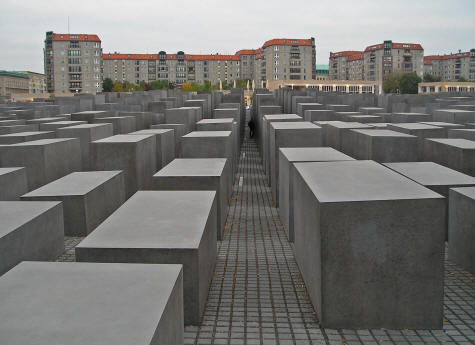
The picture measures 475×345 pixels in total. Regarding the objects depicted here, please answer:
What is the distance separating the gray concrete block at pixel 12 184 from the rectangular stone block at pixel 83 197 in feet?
1.93

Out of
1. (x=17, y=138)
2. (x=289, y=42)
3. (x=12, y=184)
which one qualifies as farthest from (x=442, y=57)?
(x=12, y=184)

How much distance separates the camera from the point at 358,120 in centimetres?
1961

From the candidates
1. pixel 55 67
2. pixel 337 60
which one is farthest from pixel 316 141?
pixel 337 60

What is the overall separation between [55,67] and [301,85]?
55978 millimetres

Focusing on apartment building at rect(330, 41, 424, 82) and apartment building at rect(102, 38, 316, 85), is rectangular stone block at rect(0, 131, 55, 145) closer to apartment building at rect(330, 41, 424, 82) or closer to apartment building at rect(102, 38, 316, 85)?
apartment building at rect(102, 38, 316, 85)

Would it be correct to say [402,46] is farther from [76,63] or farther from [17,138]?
[17,138]

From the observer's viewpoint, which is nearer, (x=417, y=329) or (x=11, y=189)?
(x=417, y=329)

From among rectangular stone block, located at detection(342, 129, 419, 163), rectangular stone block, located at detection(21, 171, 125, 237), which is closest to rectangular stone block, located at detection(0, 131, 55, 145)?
rectangular stone block, located at detection(21, 171, 125, 237)

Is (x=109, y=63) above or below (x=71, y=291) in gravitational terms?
above

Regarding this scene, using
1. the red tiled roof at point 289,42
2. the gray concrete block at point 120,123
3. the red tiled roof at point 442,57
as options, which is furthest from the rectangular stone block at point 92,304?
the red tiled roof at point 442,57

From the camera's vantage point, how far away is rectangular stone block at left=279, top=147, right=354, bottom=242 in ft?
31.0

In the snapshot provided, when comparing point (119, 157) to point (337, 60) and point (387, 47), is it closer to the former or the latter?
point (387, 47)

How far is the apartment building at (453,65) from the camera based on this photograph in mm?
157500

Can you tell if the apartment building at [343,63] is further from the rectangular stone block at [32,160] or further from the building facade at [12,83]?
the rectangular stone block at [32,160]
